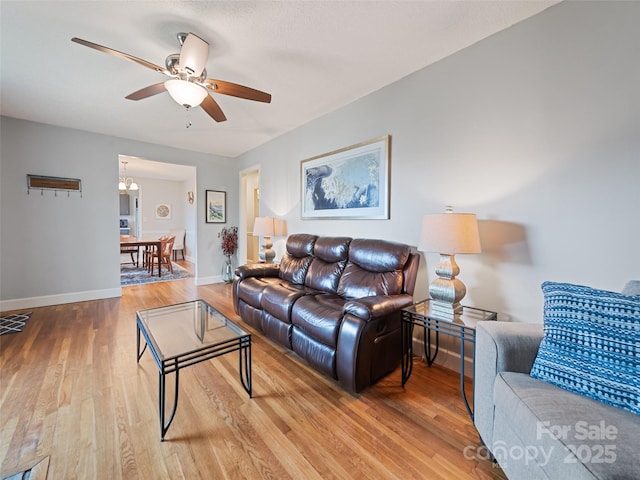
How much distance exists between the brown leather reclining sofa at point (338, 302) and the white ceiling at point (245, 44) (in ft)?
5.10

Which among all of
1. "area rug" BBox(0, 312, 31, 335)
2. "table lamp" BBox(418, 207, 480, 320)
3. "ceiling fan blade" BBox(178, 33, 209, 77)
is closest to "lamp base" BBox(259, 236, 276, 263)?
"ceiling fan blade" BBox(178, 33, 209, 77)

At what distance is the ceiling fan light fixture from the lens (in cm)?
185

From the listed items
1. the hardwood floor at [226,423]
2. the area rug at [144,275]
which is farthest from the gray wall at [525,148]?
the area rug at [144,275]

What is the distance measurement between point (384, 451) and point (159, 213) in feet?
28.2

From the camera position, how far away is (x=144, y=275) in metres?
5.82

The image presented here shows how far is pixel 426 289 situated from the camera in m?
2.39

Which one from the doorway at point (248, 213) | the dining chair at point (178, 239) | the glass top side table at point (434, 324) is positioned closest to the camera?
the glass top side table at point (434, 324)

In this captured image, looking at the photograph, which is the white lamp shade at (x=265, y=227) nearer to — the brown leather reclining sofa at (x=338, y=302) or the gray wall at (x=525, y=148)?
the brown leather reclining sofa at (x=338, y=302)

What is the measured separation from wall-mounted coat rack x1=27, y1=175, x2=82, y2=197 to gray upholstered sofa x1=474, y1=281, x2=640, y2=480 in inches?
205

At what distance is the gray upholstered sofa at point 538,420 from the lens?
0.76 meters

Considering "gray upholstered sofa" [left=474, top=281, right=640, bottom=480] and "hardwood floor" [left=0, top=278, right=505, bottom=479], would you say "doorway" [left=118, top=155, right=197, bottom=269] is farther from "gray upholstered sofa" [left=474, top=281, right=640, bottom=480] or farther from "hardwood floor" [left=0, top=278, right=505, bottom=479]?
"gray upholstered sofa" [left=474, top=281, right=640, bottom=480]

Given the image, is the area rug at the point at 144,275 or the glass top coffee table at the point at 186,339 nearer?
the glass top coffee table at the point at 186,339

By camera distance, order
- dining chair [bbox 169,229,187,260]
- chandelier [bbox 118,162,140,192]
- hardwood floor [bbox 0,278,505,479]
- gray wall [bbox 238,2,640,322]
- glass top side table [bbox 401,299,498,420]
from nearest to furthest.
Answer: hardwood floor [bbox 0,278,505,479] < gray wall [bbox 238,2,640,322] < glass top side table [bbox 401,299,498,420] < chandelier [bbox 118,162,140,192] < dining chair [bbox 169,229,187,260]

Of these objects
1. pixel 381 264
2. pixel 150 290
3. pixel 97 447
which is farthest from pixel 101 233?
pixel 381 264
